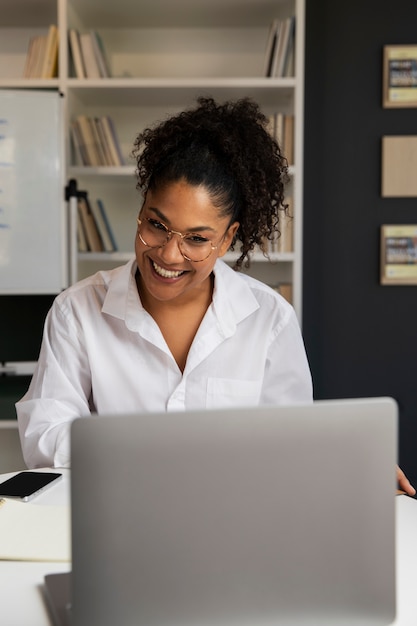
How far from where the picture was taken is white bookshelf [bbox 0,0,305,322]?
2859 mm

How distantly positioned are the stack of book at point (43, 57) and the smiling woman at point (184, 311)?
4.78 feet

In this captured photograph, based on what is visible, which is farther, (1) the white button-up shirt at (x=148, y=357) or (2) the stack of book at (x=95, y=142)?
(2) the stack of book at (x=95, y=142)

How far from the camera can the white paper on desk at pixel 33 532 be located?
96 centimetres

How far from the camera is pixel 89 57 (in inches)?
113

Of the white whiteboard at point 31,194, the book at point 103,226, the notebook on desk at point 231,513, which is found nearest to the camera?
the notebook on desk at point 231,513

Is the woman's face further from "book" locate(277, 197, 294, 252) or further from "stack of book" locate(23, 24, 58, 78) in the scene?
"stack of book" locate(23, 24, 58, 78)

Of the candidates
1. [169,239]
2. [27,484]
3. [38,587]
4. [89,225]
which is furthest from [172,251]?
[89,225]

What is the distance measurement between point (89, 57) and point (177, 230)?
171cm

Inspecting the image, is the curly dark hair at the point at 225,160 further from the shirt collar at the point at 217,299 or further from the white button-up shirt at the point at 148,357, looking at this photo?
the white button-up shirt at the point at 148,357

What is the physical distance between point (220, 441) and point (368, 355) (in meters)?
2.73

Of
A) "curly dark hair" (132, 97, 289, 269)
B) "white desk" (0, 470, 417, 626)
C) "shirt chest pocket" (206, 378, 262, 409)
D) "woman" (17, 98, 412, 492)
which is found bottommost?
"white desk" (0, 470, 417, 626)

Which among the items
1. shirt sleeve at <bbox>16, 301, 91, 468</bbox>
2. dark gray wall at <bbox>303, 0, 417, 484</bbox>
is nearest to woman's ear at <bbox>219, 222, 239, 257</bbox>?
shirt sleeve at <bbox>16, 301, 91, 468</bbox>

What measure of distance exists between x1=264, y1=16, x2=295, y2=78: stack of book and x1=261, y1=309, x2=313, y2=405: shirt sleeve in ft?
5.19

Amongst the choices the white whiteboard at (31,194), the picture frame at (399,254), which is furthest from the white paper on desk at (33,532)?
the picture frame at (399,254)
